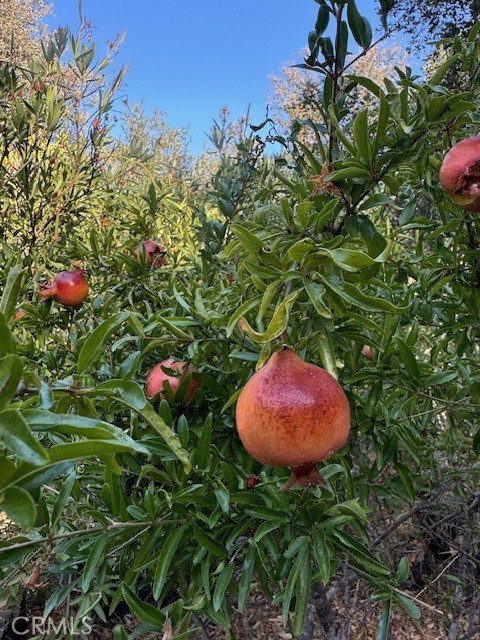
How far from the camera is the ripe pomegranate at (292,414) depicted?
0.57 meters

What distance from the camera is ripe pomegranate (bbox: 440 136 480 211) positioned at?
75 centimetres

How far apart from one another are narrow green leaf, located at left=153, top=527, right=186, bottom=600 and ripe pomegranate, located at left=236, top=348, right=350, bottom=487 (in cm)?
32

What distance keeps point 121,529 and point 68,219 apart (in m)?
1.62

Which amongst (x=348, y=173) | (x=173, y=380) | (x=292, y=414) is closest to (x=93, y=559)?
(x=173, y=380)

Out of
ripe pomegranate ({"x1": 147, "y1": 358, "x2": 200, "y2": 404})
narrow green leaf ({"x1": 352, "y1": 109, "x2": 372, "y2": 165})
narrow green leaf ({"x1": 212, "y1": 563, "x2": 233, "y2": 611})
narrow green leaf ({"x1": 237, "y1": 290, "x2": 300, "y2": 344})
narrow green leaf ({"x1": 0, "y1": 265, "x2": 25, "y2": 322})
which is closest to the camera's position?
narrow green leaf ({"x1": 0, "y1": 265, "x2": 25, "y2": 322})

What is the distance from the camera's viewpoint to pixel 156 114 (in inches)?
352

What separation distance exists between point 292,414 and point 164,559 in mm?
400

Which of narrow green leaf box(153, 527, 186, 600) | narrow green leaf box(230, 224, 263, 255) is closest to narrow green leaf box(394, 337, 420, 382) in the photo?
narrow green leaf box(230, 224, 263, 255)

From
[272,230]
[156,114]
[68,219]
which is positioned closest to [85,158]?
[68,219]

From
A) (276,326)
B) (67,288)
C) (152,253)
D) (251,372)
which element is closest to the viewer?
(276,326)

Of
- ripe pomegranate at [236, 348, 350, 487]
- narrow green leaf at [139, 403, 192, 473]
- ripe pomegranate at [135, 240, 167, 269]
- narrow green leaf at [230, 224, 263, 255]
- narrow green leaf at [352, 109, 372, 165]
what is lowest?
ripe pomegranate at [236, 348, 350, 487]

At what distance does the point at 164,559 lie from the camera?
805mm

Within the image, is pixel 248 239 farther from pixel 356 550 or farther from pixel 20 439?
pixel 356 550

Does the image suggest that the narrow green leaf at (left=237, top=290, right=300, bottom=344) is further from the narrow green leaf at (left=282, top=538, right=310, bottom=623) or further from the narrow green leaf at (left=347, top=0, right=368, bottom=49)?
the narrow green leaf at (left=347, top=0, right=368, bottom=49)
